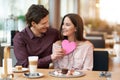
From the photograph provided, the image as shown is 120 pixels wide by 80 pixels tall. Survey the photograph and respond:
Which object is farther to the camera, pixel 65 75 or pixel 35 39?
pixel 35 39

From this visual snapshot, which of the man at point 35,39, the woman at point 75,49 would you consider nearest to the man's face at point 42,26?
the man at point 35,39

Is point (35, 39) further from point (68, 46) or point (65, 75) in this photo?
point (65, 75)

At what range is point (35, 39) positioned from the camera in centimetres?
272

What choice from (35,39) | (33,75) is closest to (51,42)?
(35,39)

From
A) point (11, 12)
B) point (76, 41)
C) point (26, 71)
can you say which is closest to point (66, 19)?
point (76, 41)

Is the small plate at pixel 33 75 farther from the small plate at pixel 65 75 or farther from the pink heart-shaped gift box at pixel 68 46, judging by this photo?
the pink heart-shaped gift box at pixel 68 46

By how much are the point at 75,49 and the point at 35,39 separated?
0.41m

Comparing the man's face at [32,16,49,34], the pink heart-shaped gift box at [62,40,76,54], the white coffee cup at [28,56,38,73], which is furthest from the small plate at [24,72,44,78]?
the man's face at [32,16,49,34]

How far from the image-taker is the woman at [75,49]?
2551 millimetres

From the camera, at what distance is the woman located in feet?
8.37

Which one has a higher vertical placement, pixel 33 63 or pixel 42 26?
pixel 42 26

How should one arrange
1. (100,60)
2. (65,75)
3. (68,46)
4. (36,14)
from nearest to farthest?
(65,75)
(68,46)
(36,14)
(100,60)

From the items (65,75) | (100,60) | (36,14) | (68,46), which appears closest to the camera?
(65,75)

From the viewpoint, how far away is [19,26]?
3508mm
